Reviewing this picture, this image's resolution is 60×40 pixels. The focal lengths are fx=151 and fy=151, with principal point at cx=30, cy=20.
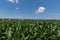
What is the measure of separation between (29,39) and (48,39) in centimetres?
178

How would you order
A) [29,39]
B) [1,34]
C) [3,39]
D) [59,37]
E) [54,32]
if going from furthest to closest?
[54,32] → [59,37] → [1,34] → [3,39] → [29,39]

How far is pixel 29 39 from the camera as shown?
494 centimetres

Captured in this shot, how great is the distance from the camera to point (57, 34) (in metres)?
6.98

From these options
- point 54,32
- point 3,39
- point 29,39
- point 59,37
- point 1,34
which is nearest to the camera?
point 29,39

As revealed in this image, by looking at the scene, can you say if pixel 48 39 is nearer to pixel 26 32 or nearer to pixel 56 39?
pixel 56 39

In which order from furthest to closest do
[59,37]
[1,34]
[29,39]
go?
[59,37], [1,34], [29,39]

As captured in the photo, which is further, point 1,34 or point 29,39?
point 1,34

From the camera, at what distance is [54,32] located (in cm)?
725

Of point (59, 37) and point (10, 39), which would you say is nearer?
point (10, 39)

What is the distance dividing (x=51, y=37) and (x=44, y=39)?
2.97 ft

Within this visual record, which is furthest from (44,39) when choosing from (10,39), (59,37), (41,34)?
Result: (10,39)

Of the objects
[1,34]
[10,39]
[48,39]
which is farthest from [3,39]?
Result: [48,39]

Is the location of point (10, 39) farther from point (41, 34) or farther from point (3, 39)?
point (41, 34)

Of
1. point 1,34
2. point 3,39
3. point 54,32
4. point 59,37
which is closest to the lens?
point 3,39
